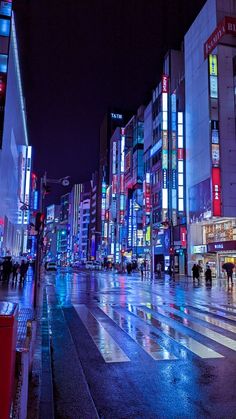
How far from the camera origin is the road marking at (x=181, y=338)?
8141mm

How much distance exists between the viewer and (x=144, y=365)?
285 inches

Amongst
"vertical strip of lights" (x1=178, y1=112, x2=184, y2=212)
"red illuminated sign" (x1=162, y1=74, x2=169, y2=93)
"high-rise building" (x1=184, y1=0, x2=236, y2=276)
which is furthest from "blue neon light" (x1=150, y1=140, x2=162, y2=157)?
"high-rise building" (x1=184, y1=0, x2=236, y2=276)

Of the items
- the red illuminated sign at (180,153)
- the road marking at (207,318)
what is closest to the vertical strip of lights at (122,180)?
the red illuminated sign at (180,153)

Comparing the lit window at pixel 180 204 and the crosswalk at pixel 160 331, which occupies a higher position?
the lit window at pixel 180 204

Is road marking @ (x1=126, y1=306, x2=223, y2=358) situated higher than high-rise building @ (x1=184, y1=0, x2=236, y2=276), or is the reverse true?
high-rise building @ (x1=184, y1=0, x2=236, y2=276)

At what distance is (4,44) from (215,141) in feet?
81.3

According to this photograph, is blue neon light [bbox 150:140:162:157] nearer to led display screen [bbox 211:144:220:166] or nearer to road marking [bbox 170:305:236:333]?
led display screen [bbox 211:144:220:166]

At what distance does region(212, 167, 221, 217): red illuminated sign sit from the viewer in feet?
140

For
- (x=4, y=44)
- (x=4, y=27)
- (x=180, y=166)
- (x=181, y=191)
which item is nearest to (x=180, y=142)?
(x=180, y=166)

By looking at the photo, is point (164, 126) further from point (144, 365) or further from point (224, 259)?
point (144, 365)

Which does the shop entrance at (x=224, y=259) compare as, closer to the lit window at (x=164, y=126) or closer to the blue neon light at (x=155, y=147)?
the lit window at (x=164, y=126)

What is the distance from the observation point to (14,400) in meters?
3.55

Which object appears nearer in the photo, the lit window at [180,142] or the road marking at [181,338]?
the road marking at [181,338]

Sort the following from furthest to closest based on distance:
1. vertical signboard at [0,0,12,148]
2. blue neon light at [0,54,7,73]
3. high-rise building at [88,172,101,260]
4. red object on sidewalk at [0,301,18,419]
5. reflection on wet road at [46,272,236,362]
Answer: high-rise building at [88,172,101,260], blue neon light at [0,54,7,73], vertical signboard at [0,0,12,148], reflection on wet road at [46,272,236,362], red object on sidewalk at [0,301,18,419]
